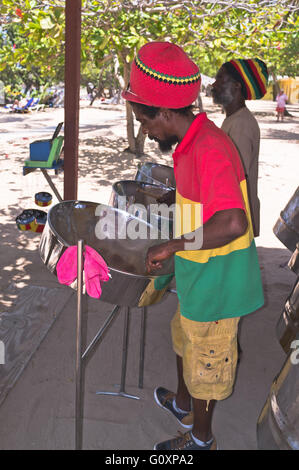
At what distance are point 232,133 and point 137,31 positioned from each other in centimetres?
361

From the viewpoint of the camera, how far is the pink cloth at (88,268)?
1.15m

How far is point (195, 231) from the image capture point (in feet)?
3.61

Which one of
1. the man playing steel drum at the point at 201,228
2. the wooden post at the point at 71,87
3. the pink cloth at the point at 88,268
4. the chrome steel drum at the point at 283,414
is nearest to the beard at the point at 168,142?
the man playing steel drum at the point at 201,228

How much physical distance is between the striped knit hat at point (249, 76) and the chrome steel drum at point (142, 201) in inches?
23.1

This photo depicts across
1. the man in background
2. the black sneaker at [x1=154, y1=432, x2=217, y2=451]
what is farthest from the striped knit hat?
the black sneaker at [x1=154, y1=432, x2=217, y2=451]

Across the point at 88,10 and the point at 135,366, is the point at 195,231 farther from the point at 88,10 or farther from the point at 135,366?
the point at 88,10

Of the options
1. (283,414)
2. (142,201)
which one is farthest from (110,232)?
(283,414)

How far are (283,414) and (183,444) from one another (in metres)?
0.47

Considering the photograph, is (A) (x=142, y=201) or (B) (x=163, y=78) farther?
(A) (x=142, y=201)

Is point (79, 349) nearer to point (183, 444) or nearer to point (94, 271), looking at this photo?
point (94, 271)

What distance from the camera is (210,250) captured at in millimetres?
1173

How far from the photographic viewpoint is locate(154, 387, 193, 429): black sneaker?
5.25 ft

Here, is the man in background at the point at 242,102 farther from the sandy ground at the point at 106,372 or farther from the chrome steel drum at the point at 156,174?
the sandy ground at the point at 106,372
